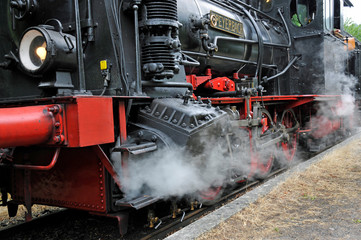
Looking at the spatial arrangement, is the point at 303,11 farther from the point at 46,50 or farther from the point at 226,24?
the point at 46,50

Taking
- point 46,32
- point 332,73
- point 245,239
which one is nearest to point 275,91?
point 332,73

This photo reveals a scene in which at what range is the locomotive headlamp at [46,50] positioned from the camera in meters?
2.79

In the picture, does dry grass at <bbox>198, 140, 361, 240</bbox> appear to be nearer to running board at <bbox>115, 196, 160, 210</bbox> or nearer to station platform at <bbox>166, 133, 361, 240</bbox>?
station platform at <bbox>166, 133, 361, 240</bbox>

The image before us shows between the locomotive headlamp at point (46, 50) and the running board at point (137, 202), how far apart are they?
48.5 inches

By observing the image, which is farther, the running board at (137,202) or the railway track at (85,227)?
the railway track at (85,227)

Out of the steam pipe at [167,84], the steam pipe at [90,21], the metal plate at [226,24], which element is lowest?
the steam pipe at [167,84]

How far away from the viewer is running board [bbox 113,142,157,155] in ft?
9.02

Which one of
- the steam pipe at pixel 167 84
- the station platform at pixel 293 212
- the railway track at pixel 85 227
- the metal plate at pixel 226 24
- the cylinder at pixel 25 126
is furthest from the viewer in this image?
the metal plate at pixel 226 24

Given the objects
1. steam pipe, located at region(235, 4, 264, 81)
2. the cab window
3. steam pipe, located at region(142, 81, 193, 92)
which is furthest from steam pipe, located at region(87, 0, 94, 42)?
the cab window

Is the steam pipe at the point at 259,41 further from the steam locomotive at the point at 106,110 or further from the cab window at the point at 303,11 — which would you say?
the cab window at the point at 303,11

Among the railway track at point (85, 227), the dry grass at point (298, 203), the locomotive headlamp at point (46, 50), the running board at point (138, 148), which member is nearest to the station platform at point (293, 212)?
the dry grass at point (298, 203)

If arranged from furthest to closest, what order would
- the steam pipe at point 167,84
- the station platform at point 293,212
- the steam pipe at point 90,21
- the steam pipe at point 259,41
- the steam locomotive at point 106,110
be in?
the steam pipe at point 259,41 < the steam pipe at point 167,84 < the steam pipe at point 90,21 < the station platform at point 293,212 < the steam locomotive at point 106,110

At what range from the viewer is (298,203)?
375 centimetres

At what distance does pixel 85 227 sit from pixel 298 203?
237 centimetres
